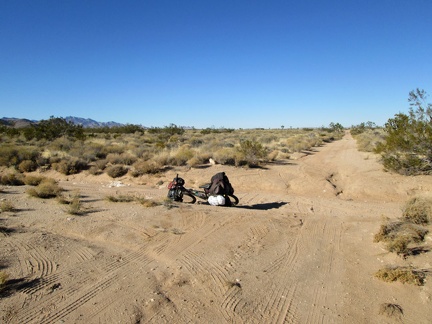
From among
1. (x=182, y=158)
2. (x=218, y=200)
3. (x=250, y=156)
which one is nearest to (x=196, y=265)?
(x=218, y=200)

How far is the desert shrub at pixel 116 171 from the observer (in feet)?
55.7

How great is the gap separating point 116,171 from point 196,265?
1258 centimetres

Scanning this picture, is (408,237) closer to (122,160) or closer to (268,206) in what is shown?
(268,206)

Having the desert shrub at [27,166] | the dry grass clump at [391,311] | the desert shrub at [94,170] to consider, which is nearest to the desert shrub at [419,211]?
the dry grass clump at [391,311]

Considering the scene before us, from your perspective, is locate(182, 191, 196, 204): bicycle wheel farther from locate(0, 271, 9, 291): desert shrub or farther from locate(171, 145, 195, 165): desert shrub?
locate(171, 145, 195, 165): desert shrub

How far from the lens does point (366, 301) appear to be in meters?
4.74

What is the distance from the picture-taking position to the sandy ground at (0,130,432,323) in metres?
4.39

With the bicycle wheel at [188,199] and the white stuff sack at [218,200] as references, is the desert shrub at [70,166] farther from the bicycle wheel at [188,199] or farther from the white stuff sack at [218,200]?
the white stuff sack at [218,200]

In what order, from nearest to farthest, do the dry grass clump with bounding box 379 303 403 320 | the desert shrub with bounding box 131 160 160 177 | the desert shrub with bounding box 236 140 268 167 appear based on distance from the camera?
the dry grass clump with bounding box 379 303 403 320, the desert shrub with bounding box 131 160 160 177, the desert shrub with bounding box 236 140 268 167

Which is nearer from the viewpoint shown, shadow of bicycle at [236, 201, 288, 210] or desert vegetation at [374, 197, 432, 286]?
desert vegetation at [374, 197, 432, 286]

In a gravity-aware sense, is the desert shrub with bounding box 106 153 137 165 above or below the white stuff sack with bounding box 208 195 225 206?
above

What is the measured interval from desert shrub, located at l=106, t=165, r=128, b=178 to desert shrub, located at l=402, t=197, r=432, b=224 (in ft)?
46.2

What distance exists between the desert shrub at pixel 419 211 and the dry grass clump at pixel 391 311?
3604 mm

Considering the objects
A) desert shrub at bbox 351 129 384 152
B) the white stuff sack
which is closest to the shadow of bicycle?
the white stuff sack
